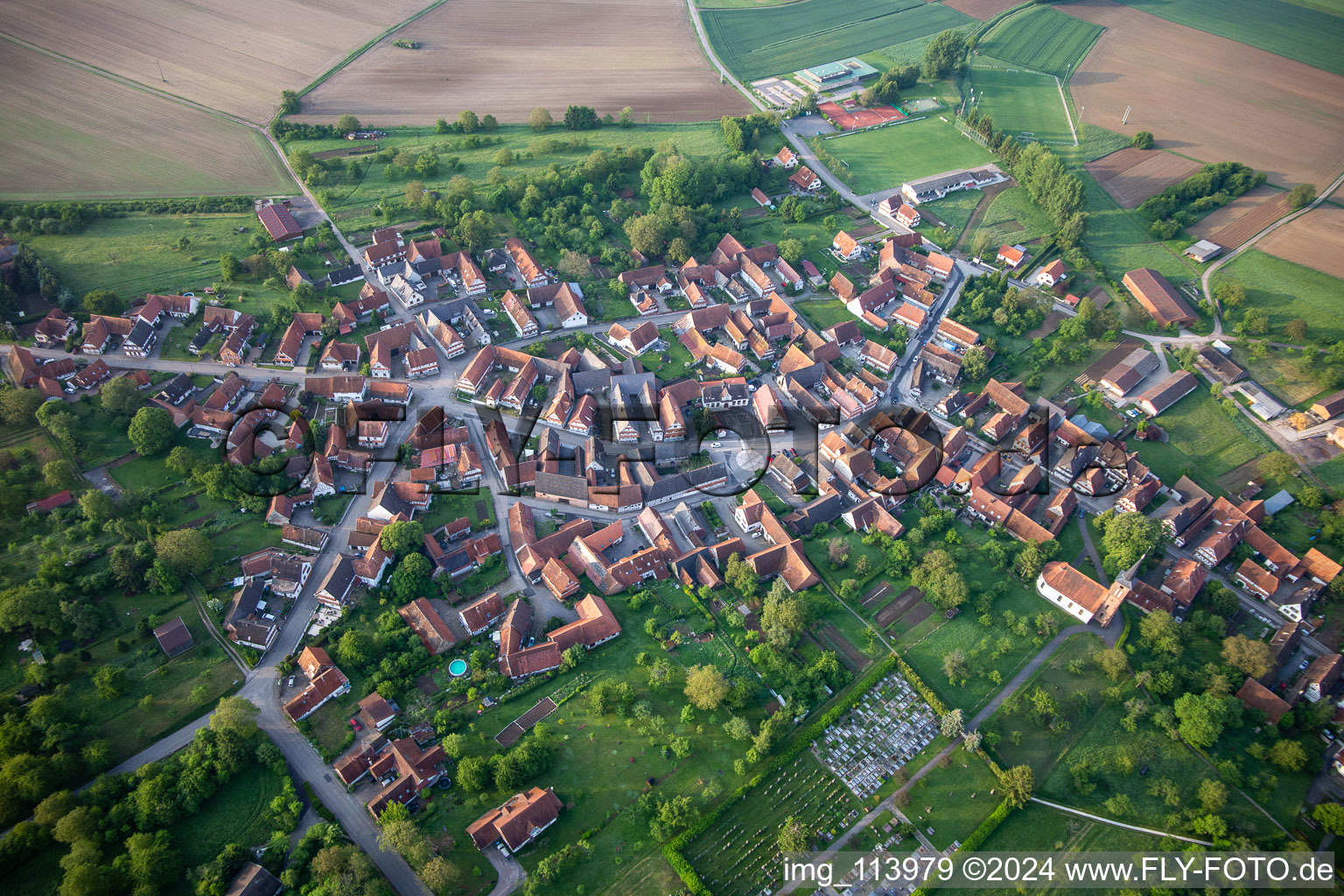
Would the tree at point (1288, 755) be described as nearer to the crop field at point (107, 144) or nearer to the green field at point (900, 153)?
the green field at point (900, 153)

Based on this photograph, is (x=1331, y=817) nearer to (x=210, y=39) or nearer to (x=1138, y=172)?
(x=1138, y=172)

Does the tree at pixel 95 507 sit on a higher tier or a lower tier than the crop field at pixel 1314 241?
higher

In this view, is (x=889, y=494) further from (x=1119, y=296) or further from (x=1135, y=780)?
(x=1119, y=296)

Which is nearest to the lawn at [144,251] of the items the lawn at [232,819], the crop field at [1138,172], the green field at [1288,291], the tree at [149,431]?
the tree at [149,431]

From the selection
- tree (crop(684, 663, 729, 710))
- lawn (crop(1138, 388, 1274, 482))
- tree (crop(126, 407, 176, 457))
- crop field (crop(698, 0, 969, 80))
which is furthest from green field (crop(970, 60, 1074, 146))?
tree (crop(126, 407, 176, 457))

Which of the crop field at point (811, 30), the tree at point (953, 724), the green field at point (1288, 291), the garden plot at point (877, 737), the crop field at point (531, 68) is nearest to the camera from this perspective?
the garden plot at point (877, 737)

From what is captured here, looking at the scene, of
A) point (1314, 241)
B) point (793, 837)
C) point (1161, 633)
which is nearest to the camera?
point (793, 837)

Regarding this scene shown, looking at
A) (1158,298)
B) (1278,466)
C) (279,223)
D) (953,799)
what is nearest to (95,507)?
(279,223)
